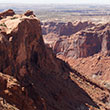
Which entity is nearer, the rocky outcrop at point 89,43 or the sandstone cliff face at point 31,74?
the sandstone cliff face at point 31,74

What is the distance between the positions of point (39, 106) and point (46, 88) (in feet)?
31.9

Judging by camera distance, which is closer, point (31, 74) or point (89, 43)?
point (31, 74)

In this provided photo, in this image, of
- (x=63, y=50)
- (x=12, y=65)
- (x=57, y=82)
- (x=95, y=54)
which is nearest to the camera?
(x=12, y=65)

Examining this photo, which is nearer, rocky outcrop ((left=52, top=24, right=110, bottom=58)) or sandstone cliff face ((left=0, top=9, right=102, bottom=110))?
sandstone cliff face ((left=0, top=9, right=102, bottom=110))

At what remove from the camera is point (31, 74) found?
35.3m

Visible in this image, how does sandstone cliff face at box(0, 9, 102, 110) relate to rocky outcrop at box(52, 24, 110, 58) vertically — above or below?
above

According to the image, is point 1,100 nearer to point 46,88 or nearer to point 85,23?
point 46,88

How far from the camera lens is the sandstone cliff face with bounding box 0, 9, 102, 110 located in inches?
927

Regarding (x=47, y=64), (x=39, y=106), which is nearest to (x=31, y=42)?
(x=47, y=64)

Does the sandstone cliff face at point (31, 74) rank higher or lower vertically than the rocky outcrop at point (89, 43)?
higher

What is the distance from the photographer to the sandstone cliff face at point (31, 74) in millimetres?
23544

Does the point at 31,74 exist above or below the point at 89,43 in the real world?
above

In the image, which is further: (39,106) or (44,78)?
(44,78)

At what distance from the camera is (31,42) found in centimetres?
3700
